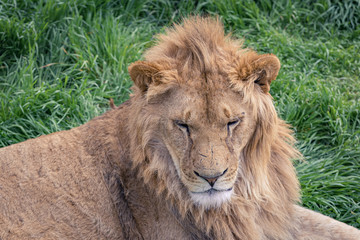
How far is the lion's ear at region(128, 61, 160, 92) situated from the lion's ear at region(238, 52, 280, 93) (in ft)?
1.76

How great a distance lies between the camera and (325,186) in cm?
453

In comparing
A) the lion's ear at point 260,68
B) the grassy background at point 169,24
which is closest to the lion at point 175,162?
the lion's ear at point 260,68

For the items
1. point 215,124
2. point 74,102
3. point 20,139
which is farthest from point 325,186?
point 20,139

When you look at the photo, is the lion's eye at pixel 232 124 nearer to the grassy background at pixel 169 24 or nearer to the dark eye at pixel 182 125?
the dark eye at pixel 182 125

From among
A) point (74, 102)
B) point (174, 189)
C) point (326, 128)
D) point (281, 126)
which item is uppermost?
point (281, 126)

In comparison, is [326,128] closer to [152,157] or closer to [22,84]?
[152,157]

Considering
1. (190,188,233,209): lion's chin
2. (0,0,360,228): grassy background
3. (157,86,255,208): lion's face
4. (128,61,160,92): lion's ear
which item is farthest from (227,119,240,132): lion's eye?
(0,0,360,228): grassy background

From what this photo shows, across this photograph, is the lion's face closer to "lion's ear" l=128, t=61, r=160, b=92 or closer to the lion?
the lion

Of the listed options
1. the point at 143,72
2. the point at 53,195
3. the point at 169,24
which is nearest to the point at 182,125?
the point at 143,72

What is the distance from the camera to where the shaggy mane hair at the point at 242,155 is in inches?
123

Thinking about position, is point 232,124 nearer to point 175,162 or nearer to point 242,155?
point 242,155

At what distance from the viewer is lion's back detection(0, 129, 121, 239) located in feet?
11.2

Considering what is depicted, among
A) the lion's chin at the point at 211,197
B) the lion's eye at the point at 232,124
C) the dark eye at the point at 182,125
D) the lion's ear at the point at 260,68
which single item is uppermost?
the lion's ear at the point at 260,68

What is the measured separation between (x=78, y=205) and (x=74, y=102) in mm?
1979
